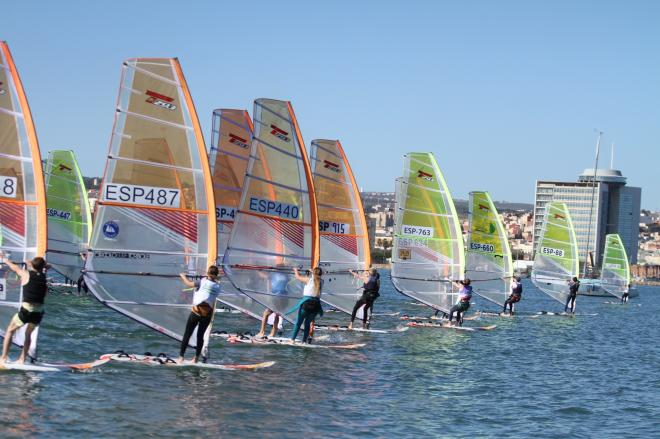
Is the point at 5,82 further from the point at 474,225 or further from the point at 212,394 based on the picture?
the point at 474,225

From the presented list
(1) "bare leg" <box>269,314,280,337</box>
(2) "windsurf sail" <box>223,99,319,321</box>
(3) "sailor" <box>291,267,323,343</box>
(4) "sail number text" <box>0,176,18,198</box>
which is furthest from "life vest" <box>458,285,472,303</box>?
(4) "sail number text" <box>0,176,18,198</box>

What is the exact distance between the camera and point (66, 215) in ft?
111

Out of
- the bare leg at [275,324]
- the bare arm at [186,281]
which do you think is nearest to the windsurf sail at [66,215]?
the bare leg at [275,324]

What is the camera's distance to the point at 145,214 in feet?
57.8

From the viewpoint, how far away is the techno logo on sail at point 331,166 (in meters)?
29.3

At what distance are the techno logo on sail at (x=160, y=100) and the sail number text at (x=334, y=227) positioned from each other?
11444 millimetres

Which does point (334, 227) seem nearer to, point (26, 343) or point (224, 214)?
point (224, 214)

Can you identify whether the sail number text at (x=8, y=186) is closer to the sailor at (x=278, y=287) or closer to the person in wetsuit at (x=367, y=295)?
the sailor at (x=278, y=287)

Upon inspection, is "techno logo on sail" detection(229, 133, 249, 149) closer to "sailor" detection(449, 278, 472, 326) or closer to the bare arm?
"sailor" detection(449, 278, 472, 326)

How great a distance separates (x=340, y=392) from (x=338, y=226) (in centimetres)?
1314

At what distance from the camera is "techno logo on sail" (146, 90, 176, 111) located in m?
17.5

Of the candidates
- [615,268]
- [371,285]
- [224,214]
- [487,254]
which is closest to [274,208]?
[224,214]

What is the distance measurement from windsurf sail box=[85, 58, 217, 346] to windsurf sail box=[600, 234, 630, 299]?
44901 millimetres

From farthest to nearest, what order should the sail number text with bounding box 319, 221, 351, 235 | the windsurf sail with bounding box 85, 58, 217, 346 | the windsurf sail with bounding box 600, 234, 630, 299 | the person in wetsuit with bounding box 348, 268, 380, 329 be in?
the windsurf sail with bounding box 600, 234, 630, 299 < the sail number text with bounding box 319, 221, 351, 235 < the person in wetsuit with bounding box 348, 268, 380, 329 < the windsurf sail with bounding box 85, 58, 217, 346
